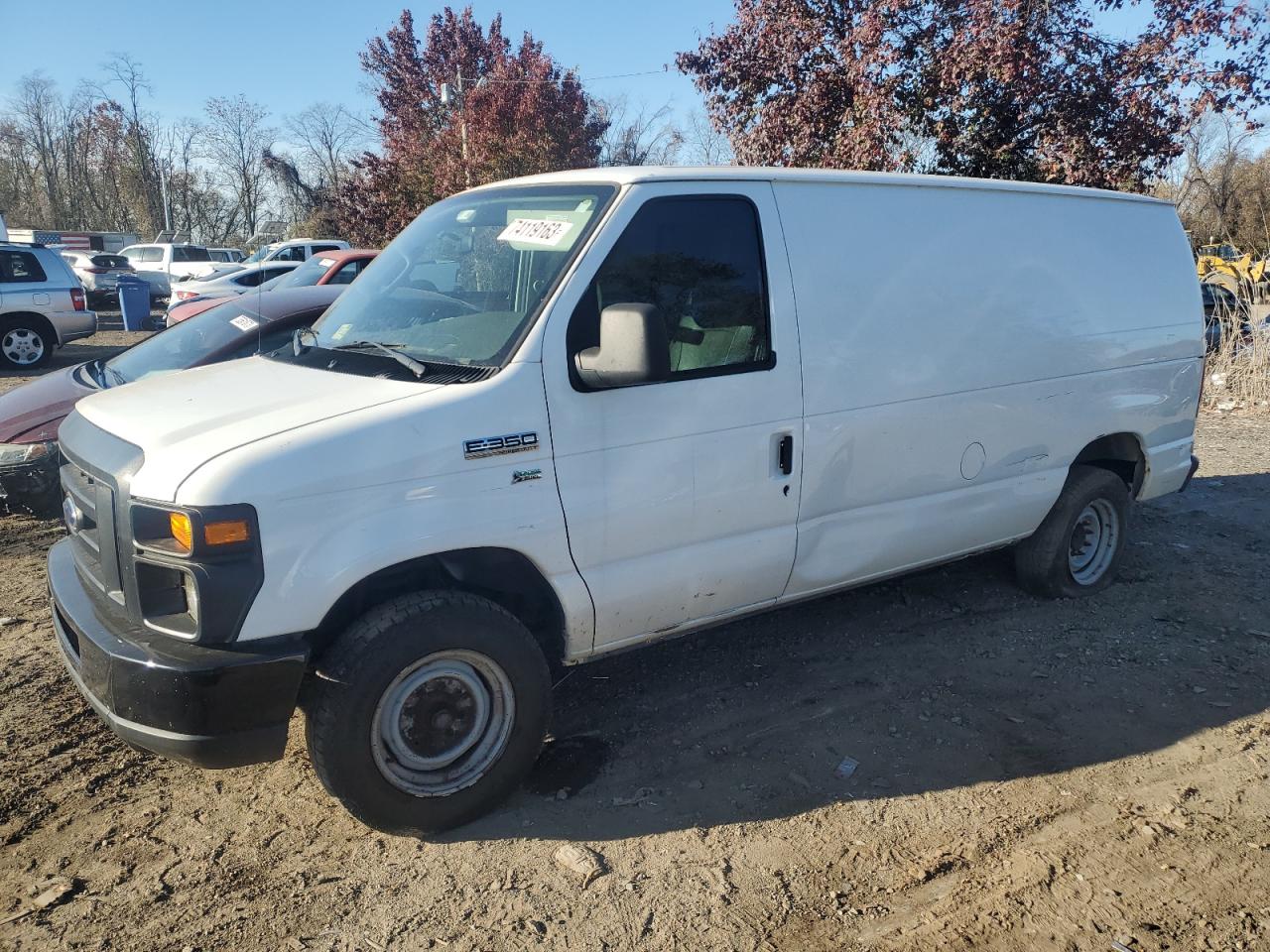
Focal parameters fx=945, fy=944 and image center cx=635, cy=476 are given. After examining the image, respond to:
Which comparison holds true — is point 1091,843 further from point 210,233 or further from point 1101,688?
point 210,233

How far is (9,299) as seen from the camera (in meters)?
14.2

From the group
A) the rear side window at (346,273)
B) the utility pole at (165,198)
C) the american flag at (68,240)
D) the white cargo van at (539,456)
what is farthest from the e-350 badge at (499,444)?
the utility pole at (165,198)

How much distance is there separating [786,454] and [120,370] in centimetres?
494

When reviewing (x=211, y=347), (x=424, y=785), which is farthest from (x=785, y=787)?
(x=211, y=347)

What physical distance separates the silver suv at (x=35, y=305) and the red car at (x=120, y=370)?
9258 millimetres

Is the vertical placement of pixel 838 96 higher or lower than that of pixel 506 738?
higher

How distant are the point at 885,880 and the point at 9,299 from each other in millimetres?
15541

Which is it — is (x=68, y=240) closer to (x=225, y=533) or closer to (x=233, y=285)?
Answer: (x=233, y=285)

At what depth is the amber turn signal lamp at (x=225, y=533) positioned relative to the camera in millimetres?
2727

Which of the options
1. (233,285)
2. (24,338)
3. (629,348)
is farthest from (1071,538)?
(233,285)

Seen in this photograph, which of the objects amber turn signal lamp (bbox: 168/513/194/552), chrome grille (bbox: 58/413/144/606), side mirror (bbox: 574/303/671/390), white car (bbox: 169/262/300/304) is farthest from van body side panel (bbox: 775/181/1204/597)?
white car (bbox: 169/262/300/304)

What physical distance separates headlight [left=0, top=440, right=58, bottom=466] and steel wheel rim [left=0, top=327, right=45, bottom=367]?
33.6 feet

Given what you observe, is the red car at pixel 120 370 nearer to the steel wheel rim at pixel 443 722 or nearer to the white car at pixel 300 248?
the steel wheel rim at pixel 443 722

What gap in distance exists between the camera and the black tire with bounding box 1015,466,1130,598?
5.22m
